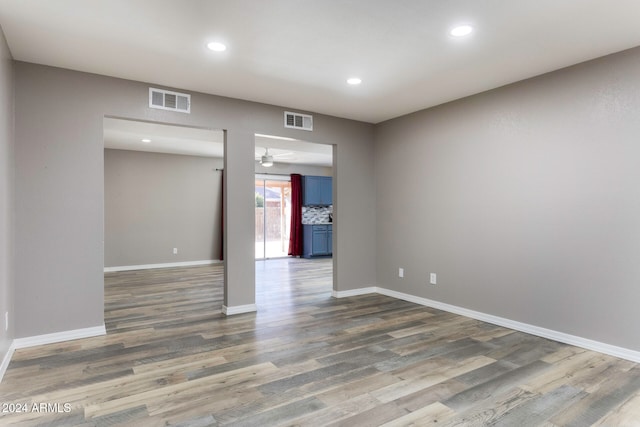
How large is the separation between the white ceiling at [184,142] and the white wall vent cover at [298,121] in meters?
0.22

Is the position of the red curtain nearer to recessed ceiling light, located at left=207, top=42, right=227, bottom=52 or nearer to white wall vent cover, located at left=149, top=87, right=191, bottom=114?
white wall vent cover, located at left=149, top=87, right=191, bottom=114

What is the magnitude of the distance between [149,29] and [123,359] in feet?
8.45

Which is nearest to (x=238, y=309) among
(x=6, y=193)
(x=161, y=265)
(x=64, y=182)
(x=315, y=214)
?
(x=64, y=182)

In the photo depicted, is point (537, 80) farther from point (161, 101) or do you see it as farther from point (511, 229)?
point (161, 101)

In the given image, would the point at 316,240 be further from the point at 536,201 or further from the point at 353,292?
the point at 536,201

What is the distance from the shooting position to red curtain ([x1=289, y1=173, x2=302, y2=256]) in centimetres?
975

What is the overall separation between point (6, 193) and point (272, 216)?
698 cm

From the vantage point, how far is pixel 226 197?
4223 millimetres

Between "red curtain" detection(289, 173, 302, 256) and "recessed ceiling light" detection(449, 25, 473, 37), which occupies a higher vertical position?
"recessed ceiling light" detection(449, 25, 473, 37)

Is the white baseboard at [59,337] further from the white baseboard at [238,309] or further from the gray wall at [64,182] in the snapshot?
the white baseboard at [238,309]

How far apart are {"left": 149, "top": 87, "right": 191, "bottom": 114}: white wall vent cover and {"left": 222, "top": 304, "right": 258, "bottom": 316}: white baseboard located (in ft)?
7.46

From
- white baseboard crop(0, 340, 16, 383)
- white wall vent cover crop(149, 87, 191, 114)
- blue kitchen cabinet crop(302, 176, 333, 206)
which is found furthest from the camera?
blue kitchen cabinet crop(302, 176, 333, 206)

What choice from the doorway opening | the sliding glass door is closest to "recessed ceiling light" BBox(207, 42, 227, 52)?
the doorway opening

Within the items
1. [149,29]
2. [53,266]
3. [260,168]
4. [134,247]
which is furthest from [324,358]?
[260,168]
